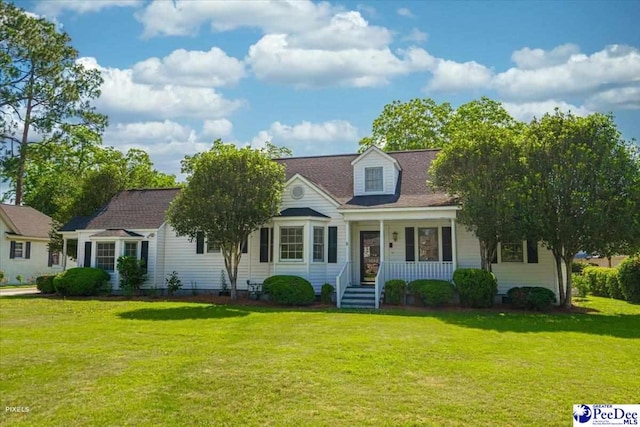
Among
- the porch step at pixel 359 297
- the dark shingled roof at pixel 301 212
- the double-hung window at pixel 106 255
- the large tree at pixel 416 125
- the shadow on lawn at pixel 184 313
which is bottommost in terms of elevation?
the shadow on lawn at pixel 184 313

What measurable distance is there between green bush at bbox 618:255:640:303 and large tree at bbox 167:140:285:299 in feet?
46.8

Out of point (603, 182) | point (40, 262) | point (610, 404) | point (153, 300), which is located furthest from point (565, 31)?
point (40, 262)

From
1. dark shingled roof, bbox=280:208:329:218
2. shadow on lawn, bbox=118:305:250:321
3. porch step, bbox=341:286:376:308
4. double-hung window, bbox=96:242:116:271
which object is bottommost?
shadow on lawn, bbox=118:305:250:321

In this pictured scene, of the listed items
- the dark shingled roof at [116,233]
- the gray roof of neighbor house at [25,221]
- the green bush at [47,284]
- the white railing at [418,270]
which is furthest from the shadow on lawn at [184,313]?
the gray roof of neighbor house at [25,221]

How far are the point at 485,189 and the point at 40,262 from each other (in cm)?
3117

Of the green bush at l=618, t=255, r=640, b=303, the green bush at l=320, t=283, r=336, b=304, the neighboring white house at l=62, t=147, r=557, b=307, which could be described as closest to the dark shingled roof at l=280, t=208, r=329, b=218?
the neighboring white house at l=62, t=147, r=557, b=307

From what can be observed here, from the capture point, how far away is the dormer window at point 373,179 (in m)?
20.7

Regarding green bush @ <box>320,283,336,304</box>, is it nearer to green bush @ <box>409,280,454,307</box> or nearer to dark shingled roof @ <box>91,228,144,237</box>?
green bush @ <box>409,280,454,307</box>

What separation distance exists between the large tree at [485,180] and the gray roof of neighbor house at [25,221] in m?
27.8

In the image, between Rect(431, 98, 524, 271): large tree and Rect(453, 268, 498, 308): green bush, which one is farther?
Rect(453, 268, 498, 308): green bush

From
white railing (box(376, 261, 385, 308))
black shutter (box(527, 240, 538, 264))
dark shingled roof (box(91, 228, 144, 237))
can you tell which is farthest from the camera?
dark shingled roof (box(91, 228, 144, 237))

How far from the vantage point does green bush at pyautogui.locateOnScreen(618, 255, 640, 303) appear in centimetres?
1984

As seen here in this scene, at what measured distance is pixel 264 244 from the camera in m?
20.3

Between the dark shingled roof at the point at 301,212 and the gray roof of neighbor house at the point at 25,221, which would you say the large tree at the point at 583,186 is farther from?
the gray roof of neighbor house at the point at 25,221
